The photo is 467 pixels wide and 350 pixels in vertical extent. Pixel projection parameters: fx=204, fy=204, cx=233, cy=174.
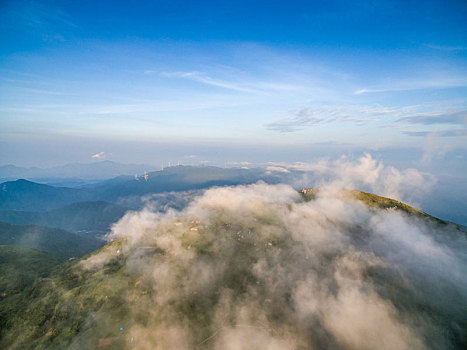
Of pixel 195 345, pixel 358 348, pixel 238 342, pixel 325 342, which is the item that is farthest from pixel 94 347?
pixel 358 348

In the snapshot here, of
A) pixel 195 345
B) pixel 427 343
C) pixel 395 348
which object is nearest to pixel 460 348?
pixel 427 343

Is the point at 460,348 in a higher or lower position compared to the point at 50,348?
higher

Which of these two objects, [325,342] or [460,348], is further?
[325,342]

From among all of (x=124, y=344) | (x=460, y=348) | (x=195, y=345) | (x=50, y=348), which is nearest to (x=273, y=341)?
(x=195, y=345)

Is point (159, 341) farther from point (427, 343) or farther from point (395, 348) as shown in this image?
point (427, 343)

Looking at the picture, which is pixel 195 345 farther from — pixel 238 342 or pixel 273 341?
pixel 273 341

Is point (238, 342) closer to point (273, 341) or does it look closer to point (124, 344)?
point (273, 341)

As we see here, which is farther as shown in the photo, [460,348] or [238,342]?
[238,342]
